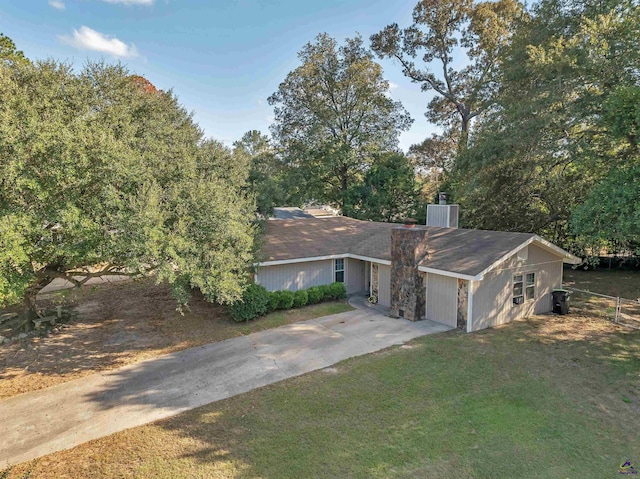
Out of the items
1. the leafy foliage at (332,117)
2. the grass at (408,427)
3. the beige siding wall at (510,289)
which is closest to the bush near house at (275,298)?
the grass at (408,427)

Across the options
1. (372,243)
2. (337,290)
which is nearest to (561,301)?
(372,243)

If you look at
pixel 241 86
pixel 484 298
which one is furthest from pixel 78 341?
pixel 241 86

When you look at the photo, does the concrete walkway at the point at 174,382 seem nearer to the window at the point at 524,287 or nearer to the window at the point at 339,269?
the window at the point at 524,287

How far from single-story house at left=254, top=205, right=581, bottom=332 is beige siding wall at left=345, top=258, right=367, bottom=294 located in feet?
0.16

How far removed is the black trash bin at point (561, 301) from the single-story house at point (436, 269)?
0.26 m

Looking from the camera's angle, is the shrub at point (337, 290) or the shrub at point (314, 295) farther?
the shrub at point (337, 290)

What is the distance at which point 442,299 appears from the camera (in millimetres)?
12695

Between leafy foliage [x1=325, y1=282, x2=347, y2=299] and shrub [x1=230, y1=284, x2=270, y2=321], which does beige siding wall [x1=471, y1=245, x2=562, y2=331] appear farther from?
shrub [x1=230, y1=284, x2=270, y2=321]

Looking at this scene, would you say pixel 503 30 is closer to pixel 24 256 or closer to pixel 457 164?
pixel 457 164

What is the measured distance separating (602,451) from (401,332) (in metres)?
6.10

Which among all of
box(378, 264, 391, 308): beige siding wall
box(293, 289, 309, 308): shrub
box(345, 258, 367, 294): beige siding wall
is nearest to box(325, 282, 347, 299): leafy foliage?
box(345, 258, 367, 294): beige siding wall

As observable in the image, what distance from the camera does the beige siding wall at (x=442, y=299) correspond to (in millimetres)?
12250

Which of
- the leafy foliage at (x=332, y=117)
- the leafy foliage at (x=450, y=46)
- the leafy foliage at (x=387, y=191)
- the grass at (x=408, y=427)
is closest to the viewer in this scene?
the grass at (x=408, y=427)

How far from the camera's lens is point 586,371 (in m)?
8.96
